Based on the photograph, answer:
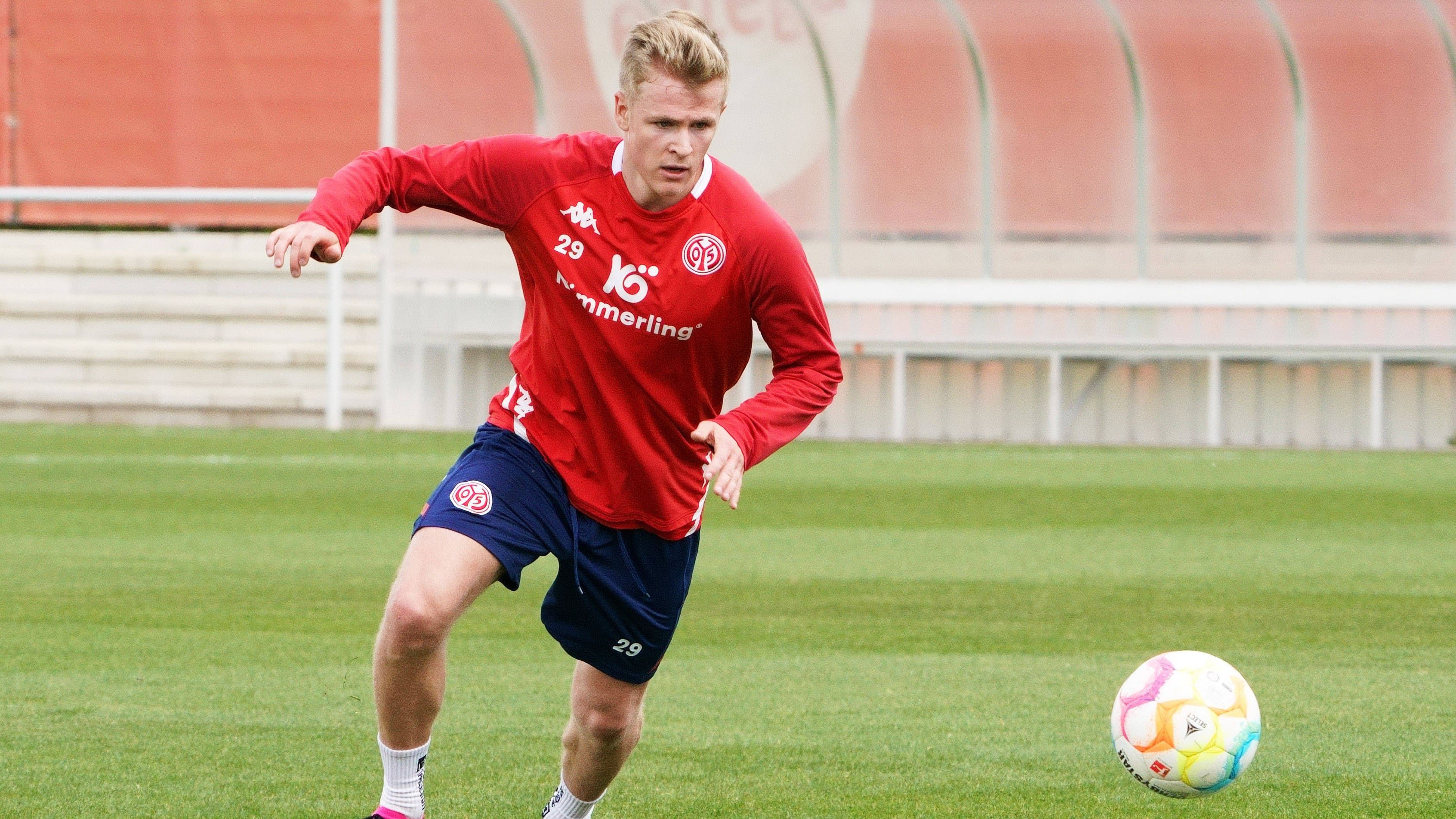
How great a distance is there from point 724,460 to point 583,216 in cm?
80

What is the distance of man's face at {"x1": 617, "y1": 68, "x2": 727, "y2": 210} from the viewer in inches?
164

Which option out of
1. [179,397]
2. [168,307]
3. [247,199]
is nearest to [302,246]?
[247,199]

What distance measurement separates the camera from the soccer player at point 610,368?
4207 millimetres

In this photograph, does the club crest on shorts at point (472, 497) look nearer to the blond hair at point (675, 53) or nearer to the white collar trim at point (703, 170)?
the white collar trim at point (703, 170)

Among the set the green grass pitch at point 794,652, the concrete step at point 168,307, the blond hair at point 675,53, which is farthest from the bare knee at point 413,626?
the concrete step at point 168,307

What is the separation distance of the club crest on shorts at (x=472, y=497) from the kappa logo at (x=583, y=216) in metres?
0.63

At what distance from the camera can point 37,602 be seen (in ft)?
26.6

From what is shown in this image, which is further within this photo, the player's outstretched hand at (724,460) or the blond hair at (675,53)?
the blond hair at (675,53)

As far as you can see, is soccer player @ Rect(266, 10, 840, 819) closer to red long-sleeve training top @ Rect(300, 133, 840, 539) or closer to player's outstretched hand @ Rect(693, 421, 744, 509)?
red long-sleeve training top @ Rect(300, 133, 840, 539)

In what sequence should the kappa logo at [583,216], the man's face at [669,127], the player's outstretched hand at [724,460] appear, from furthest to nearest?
the kappa logo at [583,216]
the man's face at [669,127]
the player's outstretched hand at [724,460]

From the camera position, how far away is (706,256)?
4.30 m

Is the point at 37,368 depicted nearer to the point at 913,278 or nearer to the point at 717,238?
the point at 913,278

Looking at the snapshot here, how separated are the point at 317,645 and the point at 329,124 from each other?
18.1 metres

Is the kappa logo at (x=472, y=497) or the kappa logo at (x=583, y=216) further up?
the kappa logo at (x=583, y=216)
